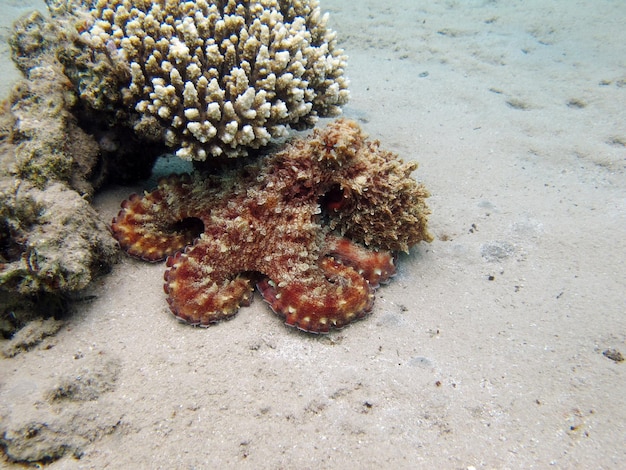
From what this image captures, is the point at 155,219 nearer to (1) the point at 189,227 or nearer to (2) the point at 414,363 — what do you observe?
(1) the point at 189,227

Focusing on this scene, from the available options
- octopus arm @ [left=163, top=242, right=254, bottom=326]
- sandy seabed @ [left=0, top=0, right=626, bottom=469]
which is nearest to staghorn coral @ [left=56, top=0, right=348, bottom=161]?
octopus arm @ [left=163, top=242, right=254, bottom=326]

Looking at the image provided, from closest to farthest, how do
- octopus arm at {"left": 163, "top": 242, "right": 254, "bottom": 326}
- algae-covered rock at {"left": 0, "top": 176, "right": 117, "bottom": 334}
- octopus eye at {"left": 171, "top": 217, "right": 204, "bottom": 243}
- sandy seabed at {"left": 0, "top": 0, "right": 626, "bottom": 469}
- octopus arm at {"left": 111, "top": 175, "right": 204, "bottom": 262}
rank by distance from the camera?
sandy seabed at {"left": 0, "top": 0, "right": 626, "bottom": 469} < algae-covered rock at {"left": 0, "top": 176, "right": 117, "bottom": 334} < octopus arm at {"left": 163, "top": 242, "right": 254, "bottom": 326} < octopus arm at {"left": 111, "top": 175, "right": 204, "bottom": 262} < octopus eye at {"left": 171, "top": 217, "right": 204, "bottom": 243}

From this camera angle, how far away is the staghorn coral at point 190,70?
301 centimetres

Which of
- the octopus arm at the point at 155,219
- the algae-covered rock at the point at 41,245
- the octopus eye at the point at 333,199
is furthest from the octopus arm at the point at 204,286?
the octopus eye at the point at 333,199

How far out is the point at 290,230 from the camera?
3.15m

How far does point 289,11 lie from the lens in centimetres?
392

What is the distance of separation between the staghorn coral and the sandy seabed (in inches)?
44.7

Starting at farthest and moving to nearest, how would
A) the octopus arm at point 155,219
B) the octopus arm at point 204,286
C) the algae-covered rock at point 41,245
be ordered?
1. the octopus arm at point 155,219
2. the octopus arm at point 204,286
3. the algae-covered rock at point 41,245

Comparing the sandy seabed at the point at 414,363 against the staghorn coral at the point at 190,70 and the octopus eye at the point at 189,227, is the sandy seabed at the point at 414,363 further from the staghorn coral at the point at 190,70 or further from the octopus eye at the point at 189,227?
the staghorn coral at the point at 190,70

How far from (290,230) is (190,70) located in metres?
1.50

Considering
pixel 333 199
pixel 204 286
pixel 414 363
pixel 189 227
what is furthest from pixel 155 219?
pixel 414 363

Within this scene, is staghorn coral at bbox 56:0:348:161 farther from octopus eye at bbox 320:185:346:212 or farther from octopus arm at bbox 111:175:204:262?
octopus eye at bbox 320:185:346:212

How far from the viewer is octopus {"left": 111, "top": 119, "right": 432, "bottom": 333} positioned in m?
3.01

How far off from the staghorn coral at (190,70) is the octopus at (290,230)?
1.27 feet
